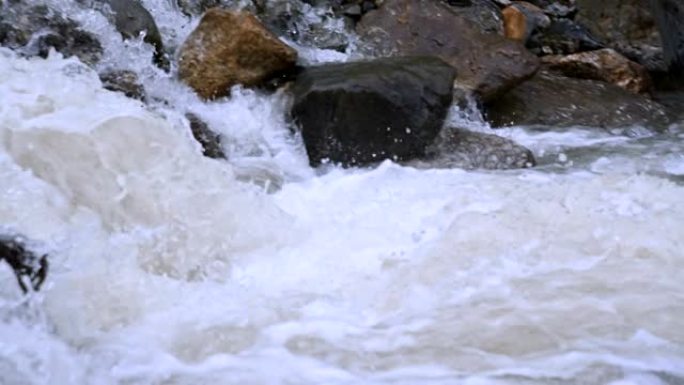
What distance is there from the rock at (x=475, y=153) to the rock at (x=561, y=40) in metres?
2.69

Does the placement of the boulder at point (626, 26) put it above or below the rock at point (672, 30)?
below

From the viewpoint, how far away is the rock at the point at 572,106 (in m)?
6.70

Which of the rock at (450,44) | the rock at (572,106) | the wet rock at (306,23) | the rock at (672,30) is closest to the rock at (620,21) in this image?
the rock at (672,30)

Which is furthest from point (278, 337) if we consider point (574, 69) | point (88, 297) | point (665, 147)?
point (574, 69)

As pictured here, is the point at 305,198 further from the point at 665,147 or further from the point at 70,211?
the point at 665,147

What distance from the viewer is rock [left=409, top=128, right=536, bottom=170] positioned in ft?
18.0

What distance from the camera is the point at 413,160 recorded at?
17.9ft

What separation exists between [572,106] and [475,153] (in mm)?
1709

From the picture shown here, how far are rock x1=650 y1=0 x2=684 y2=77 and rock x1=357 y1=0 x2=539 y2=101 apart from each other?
1455 mm

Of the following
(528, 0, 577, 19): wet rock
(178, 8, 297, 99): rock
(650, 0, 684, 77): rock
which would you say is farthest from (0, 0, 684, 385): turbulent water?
(528, 0, 577, 19): wet rock

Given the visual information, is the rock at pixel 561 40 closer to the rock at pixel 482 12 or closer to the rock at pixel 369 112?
the rock at pixel 482 12

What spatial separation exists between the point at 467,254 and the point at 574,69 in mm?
4520

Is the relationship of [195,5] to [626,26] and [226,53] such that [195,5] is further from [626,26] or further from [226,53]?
[626,26]

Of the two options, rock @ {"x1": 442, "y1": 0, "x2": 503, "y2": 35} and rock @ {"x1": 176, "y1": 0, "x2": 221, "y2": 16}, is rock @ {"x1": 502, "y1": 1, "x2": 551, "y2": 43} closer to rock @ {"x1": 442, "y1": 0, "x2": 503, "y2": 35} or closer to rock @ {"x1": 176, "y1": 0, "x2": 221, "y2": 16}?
rock @ {"x1": 442, "y1": 0, "x2": 503, "y2": 35}
